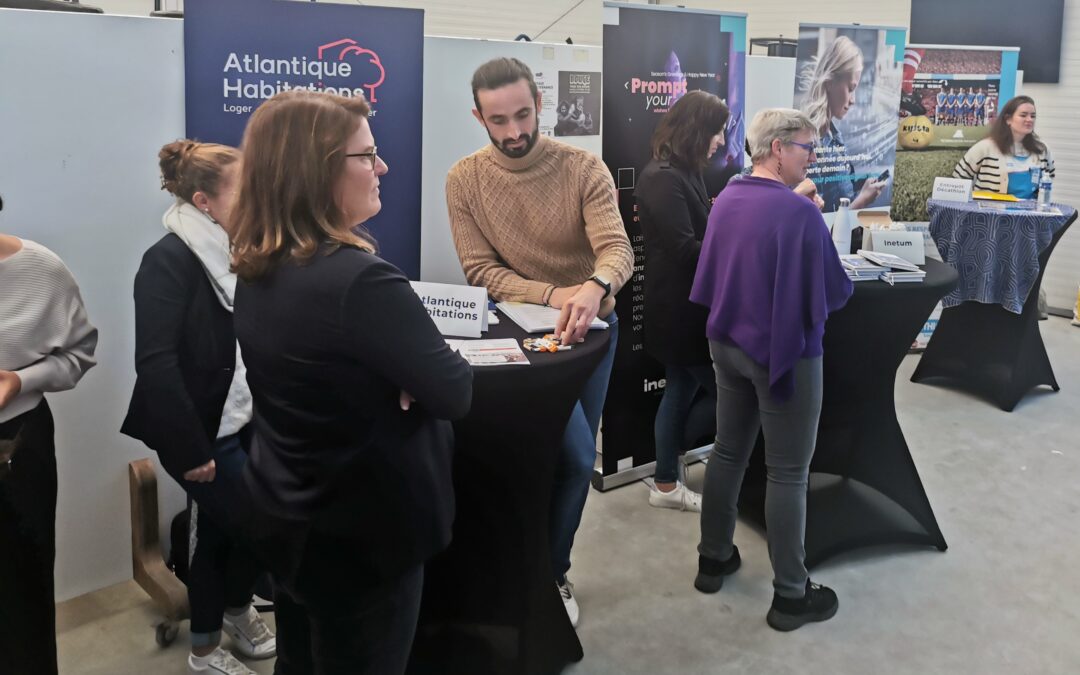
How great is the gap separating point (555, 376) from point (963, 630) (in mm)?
1608

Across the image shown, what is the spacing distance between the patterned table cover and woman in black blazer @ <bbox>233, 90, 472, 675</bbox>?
367 centimetres

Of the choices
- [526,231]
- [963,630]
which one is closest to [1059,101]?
[963,630]

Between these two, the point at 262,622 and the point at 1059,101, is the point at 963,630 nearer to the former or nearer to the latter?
the point at 262,622

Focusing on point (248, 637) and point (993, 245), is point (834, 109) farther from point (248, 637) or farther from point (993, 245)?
point (248, 637)

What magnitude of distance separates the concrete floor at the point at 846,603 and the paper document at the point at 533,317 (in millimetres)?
994

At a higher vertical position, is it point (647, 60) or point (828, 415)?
point (647, 60)

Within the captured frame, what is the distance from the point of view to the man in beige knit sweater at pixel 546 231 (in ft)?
7.64

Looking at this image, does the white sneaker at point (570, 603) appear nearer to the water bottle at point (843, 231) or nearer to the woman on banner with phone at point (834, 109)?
the water bottle at point (843, 231)

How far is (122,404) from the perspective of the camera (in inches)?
105

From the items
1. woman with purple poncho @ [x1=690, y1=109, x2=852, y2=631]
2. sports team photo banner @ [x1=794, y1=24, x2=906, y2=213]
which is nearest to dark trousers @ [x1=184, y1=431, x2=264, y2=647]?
woman with purple poncho @ [x1=690, y1=109, x2=852, y2=631]

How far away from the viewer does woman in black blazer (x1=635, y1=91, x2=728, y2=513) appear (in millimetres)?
2957

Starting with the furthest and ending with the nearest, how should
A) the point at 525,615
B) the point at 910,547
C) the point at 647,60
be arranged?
the point at 647,60, the point at 910,547, the point at 525,615

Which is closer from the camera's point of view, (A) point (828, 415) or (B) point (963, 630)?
(B) point (963, 630)

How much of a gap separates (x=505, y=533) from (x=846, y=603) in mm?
1272
